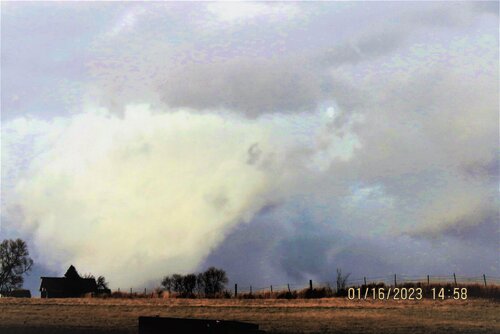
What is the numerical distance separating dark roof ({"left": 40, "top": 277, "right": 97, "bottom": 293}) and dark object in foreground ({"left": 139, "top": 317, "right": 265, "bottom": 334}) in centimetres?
14639

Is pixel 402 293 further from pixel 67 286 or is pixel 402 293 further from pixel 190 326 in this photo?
pixel 67 286

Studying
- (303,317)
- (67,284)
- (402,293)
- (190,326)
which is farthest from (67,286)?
(190,326)

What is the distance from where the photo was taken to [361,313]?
53.5 meters

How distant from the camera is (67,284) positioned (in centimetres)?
14788

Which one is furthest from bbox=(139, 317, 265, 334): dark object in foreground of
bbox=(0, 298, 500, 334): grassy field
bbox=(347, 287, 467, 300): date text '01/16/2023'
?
bbox=(347, 287, 467, 300): date text '01/16/2023'

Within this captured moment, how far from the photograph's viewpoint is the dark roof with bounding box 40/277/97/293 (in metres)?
146

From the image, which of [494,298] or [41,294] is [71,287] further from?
[494,298]

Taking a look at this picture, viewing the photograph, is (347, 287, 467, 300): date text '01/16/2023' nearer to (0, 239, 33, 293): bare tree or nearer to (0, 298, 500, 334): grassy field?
(0, 298, 500, 334): grassy field

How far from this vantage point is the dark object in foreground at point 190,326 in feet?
26.7

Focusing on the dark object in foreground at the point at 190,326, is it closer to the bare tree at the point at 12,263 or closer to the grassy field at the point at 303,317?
the grassy field at the point at 303,317

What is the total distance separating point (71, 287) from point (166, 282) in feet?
74.6

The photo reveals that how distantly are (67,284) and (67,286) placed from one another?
0.65 meters

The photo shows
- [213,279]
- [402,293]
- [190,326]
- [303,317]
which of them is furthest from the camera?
[213,279]

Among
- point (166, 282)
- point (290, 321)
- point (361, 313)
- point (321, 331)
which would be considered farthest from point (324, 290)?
point (166, 282)
